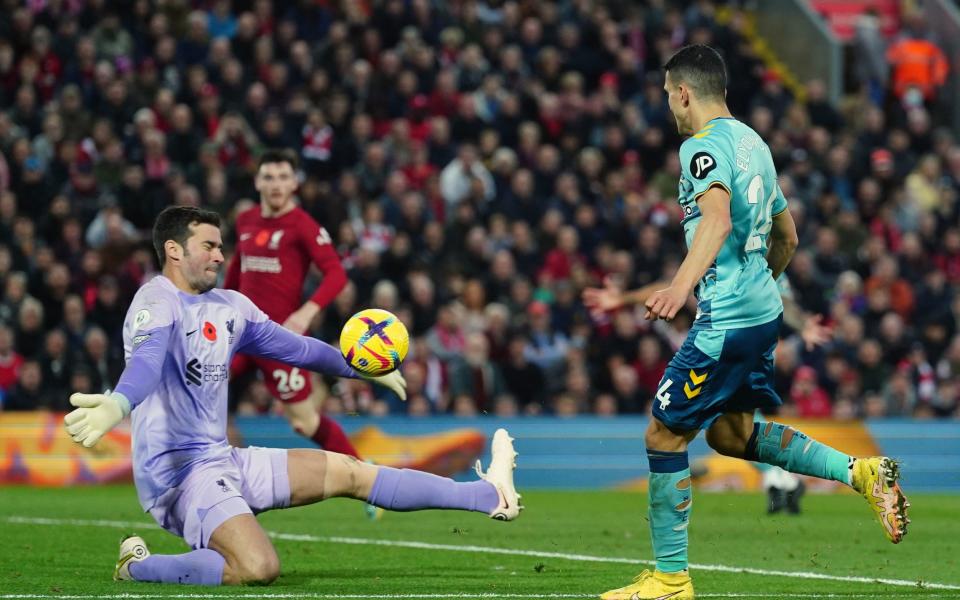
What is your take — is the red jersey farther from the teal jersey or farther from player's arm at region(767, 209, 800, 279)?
the teal jersey

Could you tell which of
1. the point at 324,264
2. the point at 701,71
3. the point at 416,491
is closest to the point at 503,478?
the point at 416,491

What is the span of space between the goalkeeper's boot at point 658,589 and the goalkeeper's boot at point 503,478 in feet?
3.26

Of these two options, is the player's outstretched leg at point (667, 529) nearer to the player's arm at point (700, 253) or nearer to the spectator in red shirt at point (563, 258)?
the player's arm at point (700, 253)

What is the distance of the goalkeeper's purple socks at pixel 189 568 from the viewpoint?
308 inches

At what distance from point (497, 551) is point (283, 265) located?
10.3ft

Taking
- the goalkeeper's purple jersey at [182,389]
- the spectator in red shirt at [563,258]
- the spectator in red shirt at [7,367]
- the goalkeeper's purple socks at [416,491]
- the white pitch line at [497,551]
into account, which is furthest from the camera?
the spectator in red shirt at [563,258]

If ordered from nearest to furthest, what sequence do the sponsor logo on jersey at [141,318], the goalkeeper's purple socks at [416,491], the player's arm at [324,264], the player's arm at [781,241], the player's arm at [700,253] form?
the player's arm at [700,253]
the sponsor logo on jersey at [141,318]
the player's arm at [781,241]
the goalkeeper's purple socks at [416,491]
the player's arm at [324,264]

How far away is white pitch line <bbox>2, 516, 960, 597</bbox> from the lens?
8594 mm

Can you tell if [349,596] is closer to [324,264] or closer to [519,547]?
[519,547]

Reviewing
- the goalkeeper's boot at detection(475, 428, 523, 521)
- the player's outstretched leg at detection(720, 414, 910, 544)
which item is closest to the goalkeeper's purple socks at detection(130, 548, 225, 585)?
the goalkeeper's boot at detection(475, 428, 523, 521)

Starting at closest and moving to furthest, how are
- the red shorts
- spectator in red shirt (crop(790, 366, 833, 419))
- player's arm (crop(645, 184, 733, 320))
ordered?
player's arm (crop(645, 184, 733, 320)) < the red shorts < spectator in red shirt (crop(790, 366, 833, 419))

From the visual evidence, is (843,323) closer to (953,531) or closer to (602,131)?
(602,131)

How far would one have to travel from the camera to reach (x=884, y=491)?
24.3 feet

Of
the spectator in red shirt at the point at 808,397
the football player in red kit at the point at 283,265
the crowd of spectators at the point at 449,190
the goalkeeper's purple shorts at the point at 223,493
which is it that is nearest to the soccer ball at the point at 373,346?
the goalkeeper's purple shorts at the point at 223,493
